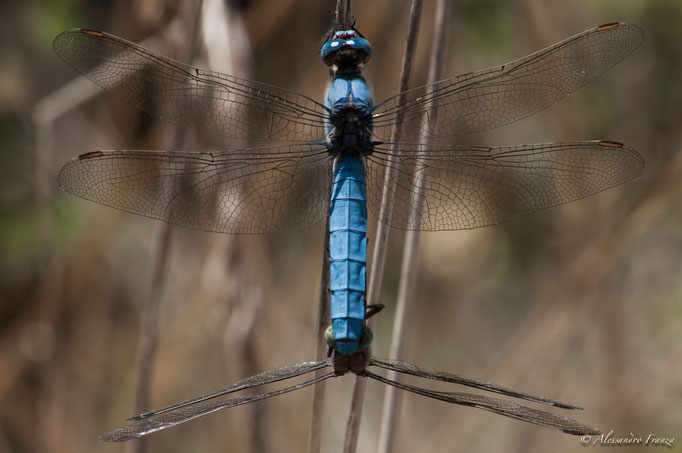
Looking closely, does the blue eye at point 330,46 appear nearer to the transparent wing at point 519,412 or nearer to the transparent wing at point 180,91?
the transparent wing at point 180,91

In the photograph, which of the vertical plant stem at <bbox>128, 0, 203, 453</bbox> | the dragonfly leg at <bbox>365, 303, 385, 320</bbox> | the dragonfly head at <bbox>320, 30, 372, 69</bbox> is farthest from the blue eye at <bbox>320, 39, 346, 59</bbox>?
the dragonfly leg at <bbox>365, 303, 385, 320</bbox>

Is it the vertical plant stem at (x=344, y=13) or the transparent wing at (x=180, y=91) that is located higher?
the vertical plant stem at (x=344, y=13)

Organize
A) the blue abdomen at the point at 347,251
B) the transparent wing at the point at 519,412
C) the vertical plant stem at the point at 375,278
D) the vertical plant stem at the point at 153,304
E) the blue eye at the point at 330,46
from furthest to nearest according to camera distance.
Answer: the vertical plant stem at the point at 153,304, the blue eye at the point at 330,46, the vertical plant stem at the point at 375,278, the blue abdomen at the point at 347,251, the transparent wing at the point at 519,412

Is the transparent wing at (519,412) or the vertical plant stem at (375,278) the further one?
the vertical plant stem at (375,278)

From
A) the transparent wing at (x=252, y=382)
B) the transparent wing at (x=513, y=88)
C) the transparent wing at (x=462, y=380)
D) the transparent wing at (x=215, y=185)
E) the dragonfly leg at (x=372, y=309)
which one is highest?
the transparent wing at (x=513, y=88)

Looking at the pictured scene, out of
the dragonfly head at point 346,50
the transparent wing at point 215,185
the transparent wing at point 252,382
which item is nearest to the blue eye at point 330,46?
the dragonfly head at point 346,50

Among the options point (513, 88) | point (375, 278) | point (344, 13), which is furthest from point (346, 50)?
point (375, 278)

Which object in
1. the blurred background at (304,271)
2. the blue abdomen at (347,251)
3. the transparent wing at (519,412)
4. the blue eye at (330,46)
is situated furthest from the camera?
the blurred background at (304,271)

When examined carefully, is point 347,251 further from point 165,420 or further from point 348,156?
point 165,420
